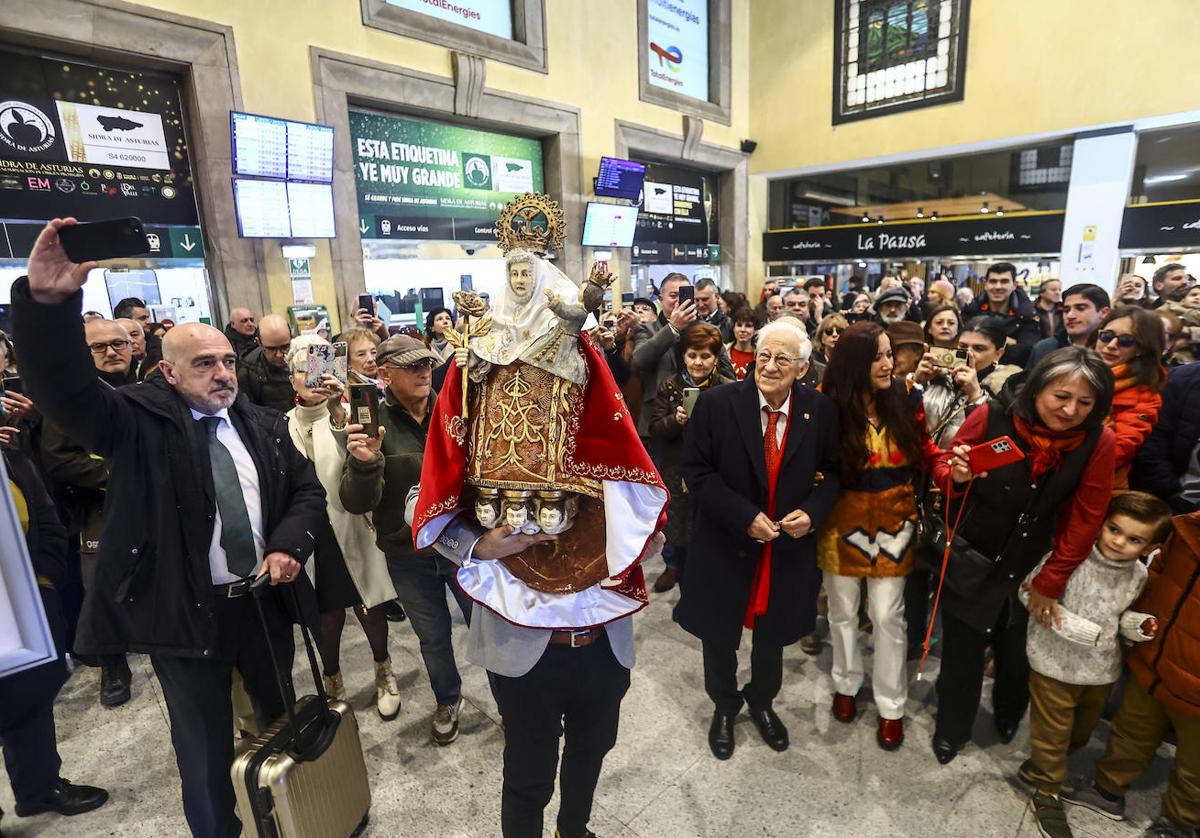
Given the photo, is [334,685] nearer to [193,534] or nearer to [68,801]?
[68,801]

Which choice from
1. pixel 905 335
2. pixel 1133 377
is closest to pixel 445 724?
pixel 905 335

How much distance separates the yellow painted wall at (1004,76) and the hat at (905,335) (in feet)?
31.5

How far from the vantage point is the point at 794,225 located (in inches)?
535

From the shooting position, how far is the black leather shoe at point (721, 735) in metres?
2.72

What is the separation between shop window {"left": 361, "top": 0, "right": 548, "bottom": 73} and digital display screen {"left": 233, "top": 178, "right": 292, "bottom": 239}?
2.43 metres

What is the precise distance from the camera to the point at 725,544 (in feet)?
8.59

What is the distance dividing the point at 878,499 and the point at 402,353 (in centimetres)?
210

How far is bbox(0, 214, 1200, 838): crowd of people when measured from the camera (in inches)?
71.5

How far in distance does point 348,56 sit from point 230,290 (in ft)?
10.0

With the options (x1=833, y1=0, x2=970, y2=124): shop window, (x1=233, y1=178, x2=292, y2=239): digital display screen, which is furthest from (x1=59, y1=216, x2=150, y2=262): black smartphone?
(x1=833, y1=0, x2=970, y2=124): shop window

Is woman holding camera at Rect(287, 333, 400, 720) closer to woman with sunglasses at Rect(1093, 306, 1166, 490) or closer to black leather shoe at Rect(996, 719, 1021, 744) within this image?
black leather shoe at Rect(996, 719, 1021, 744)

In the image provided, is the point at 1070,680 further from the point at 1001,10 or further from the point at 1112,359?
the point at 1001,10

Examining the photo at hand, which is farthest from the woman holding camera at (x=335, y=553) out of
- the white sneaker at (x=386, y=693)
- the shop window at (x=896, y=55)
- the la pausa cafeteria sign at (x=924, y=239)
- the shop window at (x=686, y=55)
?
the shop window at (x=896, y=55)

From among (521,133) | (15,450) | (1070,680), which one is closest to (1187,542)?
(1070,680)
